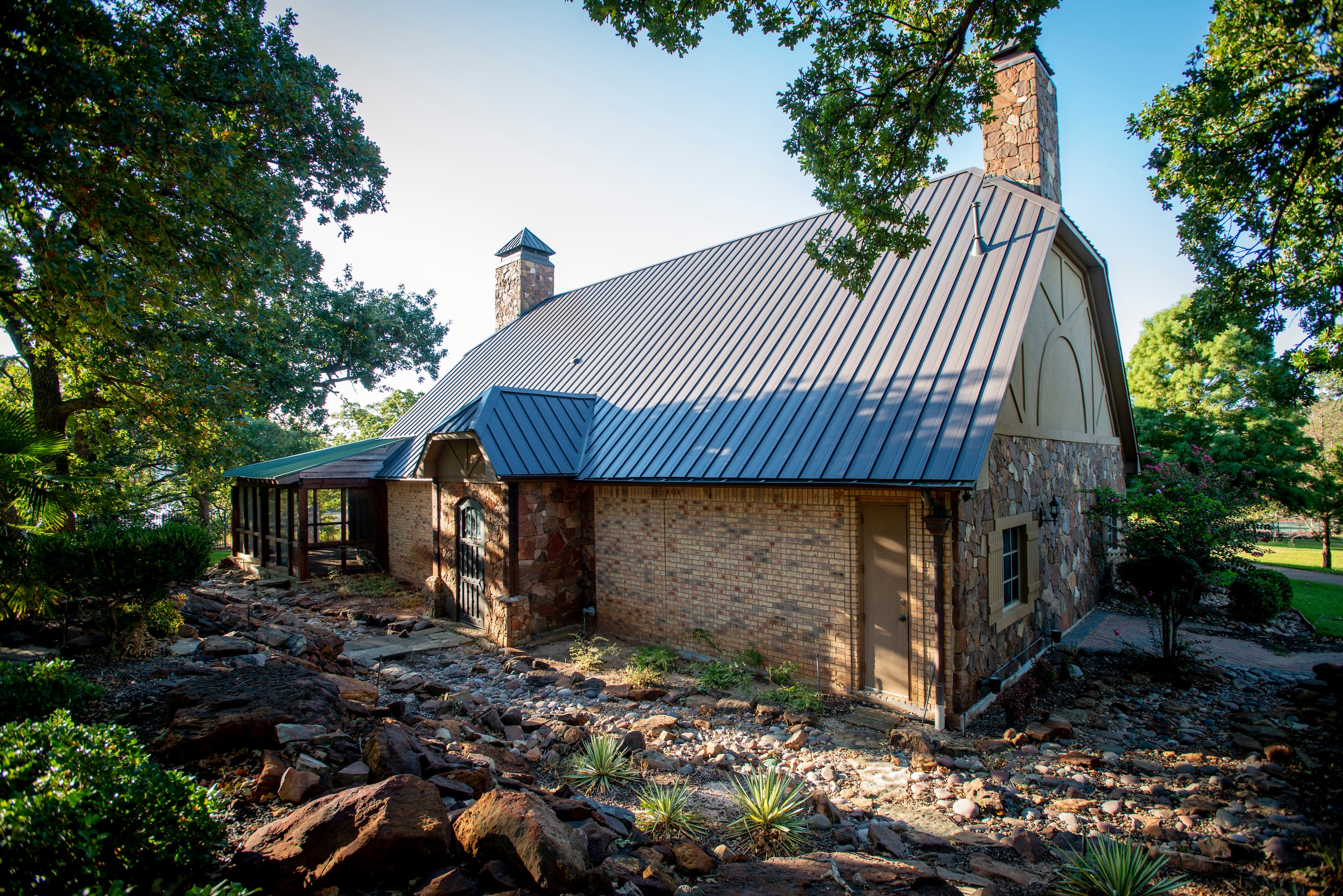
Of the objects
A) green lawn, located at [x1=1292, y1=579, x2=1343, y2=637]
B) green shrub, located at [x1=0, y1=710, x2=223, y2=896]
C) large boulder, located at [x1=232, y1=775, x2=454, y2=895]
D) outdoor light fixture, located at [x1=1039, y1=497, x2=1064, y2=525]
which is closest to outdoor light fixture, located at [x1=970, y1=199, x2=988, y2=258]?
outdoor light fixture, located at [x1=1039, y1=497, x2=1064, y2=525]

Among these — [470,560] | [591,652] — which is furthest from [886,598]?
[470,560]

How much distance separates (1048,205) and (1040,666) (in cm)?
730

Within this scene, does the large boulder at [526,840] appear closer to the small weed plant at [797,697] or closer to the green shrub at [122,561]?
the small weed plant at [797,697]

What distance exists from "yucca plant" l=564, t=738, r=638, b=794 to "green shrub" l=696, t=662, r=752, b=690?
2.75 meters

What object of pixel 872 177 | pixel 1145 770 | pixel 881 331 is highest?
pixel 872 177

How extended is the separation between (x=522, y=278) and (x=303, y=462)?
9.58 m

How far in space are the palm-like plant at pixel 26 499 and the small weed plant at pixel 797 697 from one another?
8.53 m

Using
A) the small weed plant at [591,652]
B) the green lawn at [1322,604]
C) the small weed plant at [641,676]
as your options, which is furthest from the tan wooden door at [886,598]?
the green lawn at [1322,604]

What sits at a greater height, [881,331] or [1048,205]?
[1048,205]

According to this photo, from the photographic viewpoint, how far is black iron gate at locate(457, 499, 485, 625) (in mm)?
12258

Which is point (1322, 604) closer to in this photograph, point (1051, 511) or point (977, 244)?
point (1051, 511)

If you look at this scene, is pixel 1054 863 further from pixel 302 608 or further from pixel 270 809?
pixel 302 608

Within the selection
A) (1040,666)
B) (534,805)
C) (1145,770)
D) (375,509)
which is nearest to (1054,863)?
(1145,770)

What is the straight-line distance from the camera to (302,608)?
1434 cm
